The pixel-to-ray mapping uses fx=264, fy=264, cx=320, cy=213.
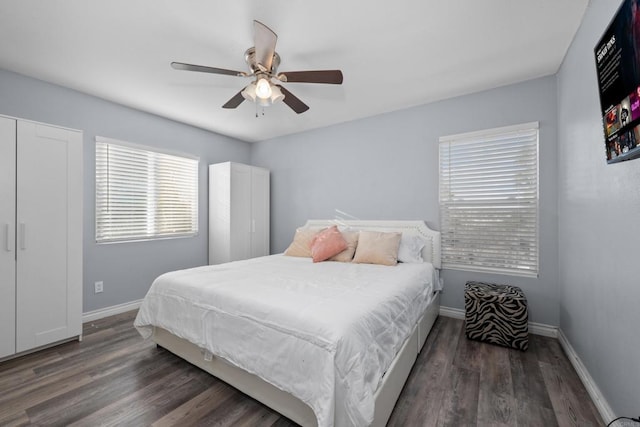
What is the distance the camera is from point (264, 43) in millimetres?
1756

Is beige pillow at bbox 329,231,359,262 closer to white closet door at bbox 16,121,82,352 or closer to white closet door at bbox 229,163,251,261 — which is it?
white closet door at bbox 229,163,251,261

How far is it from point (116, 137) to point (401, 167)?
143 inches

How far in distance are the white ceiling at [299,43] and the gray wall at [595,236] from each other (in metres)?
0.41

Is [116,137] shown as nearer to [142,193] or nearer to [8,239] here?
[142,193]

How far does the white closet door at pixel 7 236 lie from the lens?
216 centimetres

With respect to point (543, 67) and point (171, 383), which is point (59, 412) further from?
point (543, 67)

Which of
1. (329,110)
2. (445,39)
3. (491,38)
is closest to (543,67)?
(491,38)

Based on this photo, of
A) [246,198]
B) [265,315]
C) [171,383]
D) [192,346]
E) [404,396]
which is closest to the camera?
[265,315]

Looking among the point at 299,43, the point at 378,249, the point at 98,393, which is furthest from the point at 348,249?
the point at 98,393

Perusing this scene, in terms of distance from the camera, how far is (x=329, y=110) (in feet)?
11.5

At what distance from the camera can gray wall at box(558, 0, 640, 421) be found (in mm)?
1346

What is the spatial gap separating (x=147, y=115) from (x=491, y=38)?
13.0 feet

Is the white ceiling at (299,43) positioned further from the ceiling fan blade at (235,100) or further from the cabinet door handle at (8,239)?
the cabinet door handle at (8,239)

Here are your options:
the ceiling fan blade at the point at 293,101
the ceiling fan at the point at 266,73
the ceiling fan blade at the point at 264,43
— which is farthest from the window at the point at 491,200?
the ceiling fan blade at the point at 264,43
